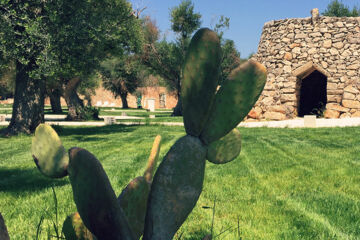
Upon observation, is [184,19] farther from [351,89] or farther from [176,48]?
[351,89]

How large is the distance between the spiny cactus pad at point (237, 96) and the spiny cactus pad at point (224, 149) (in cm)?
13

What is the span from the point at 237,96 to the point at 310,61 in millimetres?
15018

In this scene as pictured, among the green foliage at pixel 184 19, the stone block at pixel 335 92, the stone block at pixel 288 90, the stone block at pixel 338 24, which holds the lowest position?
the stone block at pixel 335 92

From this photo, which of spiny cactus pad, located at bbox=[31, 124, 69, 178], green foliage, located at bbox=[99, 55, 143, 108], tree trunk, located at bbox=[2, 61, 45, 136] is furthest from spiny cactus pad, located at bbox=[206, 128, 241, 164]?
green foliage, located at bbox=[99, 55, 143, 108]

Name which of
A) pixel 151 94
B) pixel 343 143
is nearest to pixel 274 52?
pixel 343 143

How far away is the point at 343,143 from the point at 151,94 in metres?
38.1

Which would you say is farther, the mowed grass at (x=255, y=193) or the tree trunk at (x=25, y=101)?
the tree trunk at (x=25, y=101)

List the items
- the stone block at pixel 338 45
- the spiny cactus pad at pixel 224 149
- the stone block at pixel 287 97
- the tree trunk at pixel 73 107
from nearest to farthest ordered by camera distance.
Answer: the spiny cactus pad at pixel 224 149
the stone block at pixel 338 45
the stone block at pixel 287 97
the tree trunk at pixel 73 107

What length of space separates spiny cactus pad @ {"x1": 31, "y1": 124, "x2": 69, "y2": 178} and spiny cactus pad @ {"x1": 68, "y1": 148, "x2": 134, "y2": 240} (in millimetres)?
120

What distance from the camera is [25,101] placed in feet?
36.2

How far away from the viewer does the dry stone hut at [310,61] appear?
14664 millimetres

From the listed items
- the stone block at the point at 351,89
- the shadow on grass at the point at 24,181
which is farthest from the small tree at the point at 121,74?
the shadow on grass at the point at 24,181

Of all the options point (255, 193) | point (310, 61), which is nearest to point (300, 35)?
point (310, 61)

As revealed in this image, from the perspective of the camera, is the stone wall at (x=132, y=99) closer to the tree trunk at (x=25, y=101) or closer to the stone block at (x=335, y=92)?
the stone block at (x=335, y=92)
